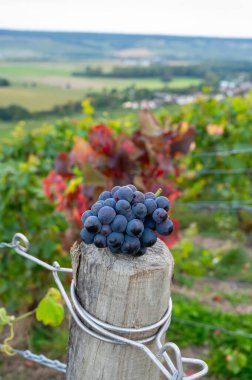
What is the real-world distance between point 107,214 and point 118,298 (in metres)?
0.15

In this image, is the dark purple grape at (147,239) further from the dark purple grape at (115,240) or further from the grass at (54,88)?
the grass at (54,88)

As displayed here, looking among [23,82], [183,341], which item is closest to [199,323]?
[183,341]

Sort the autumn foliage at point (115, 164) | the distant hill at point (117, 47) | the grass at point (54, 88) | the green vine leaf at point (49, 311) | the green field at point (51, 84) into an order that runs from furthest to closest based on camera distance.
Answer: the distant hill at point (117, 47), the green field at point (51, 84), the grass at point (54, 88), the autumn foliage at point (115, 164), the green vine leaf at point (49, 311)

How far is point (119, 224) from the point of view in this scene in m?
0.86

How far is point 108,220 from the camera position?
861mm

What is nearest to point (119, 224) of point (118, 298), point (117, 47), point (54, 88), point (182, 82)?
point (118, 298)

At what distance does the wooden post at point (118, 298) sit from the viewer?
851 mm

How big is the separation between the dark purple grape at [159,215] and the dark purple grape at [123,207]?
0.16 feet

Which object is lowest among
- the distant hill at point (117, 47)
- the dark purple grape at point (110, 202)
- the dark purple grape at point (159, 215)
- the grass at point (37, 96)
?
the dark purple grape at point (159, 215)

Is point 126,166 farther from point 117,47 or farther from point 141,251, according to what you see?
point 117,47

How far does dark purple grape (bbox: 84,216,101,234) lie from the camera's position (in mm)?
858

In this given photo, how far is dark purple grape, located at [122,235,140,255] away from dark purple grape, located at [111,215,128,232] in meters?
0.02

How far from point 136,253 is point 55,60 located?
821 cm

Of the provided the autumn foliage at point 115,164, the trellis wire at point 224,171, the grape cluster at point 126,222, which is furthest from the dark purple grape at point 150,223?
the trellis wire at point 224,171
